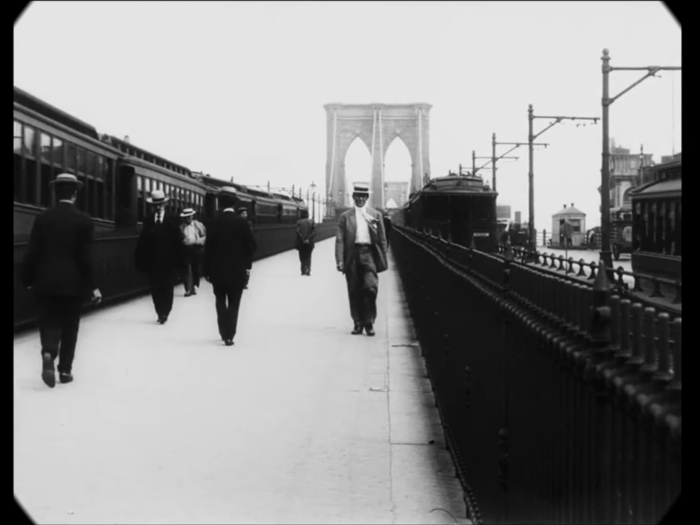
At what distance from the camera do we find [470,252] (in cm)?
643

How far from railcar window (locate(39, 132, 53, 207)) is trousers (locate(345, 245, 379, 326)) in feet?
15.5

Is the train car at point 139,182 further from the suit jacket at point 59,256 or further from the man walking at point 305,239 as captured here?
the suit jacket at point 59,256

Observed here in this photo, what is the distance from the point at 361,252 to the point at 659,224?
31.2ft

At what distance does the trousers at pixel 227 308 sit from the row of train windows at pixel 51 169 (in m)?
3.55

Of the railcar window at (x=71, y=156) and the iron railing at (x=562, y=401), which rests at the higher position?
the railcar window at (x=71, y=156)

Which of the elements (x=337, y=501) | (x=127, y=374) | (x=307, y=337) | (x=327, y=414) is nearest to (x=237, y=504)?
(x=337, y=501)

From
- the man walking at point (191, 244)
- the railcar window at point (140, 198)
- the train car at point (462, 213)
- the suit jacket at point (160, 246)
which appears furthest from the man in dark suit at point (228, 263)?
the train car at point (462, 213)

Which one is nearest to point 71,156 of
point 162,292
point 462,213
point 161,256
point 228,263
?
point 161,256

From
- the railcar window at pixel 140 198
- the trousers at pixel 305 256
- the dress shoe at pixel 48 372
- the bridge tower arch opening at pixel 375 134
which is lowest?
the dress shoe at pixel 48 372

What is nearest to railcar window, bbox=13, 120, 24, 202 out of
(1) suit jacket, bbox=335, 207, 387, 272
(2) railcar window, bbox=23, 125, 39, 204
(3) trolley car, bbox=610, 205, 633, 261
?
(2) railcar window, bbox=23, 125, 39, 204

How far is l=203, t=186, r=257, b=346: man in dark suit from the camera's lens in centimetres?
1106

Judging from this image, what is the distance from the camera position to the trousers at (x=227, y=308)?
1102cm

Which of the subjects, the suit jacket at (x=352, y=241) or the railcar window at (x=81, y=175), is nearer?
the suit jacket at (x=352, y=241)

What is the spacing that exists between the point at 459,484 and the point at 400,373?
387cm
